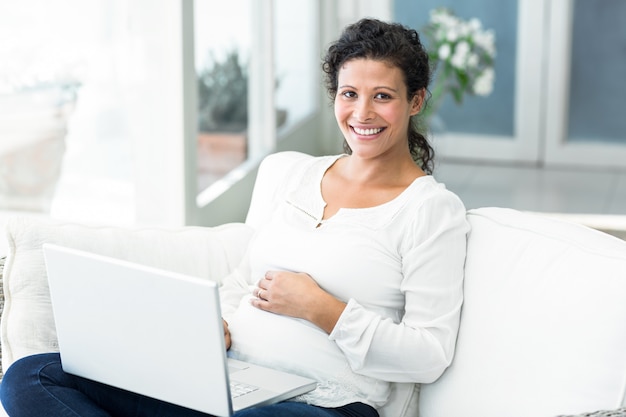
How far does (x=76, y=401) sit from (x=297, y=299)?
Answer: 0.42 m

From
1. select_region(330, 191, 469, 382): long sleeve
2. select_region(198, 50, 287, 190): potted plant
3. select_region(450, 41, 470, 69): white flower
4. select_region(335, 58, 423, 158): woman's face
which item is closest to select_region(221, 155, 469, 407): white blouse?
select_region(330, 191, 469, 382): long sleeve

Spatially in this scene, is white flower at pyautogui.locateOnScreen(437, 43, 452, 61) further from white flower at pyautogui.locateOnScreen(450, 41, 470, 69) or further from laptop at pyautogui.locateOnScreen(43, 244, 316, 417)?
laptop at pyautogui.locateOnScreen(43, 244, 316, 417)

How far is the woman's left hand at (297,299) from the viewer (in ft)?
5.83

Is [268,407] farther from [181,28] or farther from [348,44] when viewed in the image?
[181,28]

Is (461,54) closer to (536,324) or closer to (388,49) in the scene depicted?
(388,49)

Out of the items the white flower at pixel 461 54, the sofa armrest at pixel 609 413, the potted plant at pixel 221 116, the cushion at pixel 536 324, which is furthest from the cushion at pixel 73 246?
the white flower at pixel 461 54

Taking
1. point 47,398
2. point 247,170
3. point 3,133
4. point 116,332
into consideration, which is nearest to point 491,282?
point 116,332

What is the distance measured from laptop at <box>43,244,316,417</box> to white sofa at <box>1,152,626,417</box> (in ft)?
0.76

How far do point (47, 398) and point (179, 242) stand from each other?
0.51m

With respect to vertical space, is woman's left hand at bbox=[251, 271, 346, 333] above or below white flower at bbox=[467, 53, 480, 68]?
below

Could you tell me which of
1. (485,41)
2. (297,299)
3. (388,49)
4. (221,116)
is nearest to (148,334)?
(297,299)

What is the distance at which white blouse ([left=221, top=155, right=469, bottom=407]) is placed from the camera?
1747mm

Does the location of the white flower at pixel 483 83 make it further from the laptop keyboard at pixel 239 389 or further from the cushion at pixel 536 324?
the laptop keyboard at pixel 239 389

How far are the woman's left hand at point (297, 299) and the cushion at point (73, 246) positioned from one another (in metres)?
0.27
